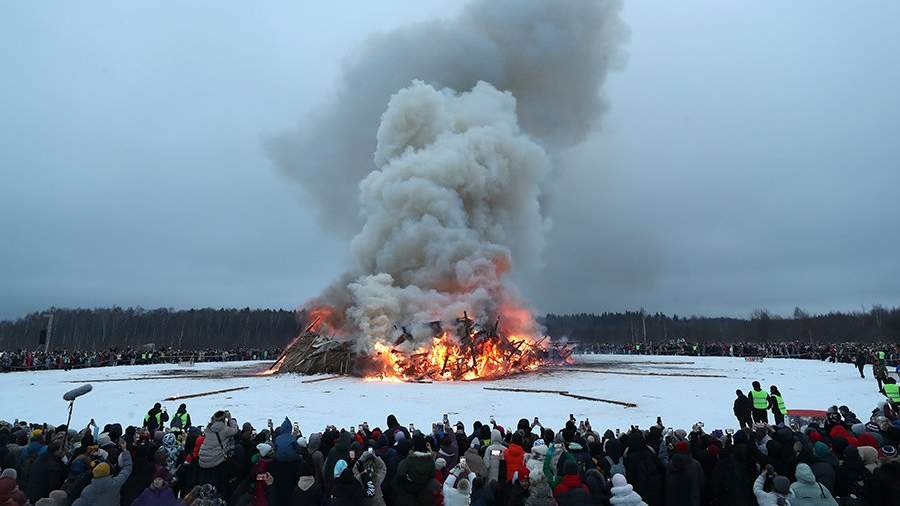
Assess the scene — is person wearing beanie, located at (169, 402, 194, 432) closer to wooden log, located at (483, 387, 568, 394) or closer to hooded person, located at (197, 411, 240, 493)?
hooded person, located at (197, 411, 240, 493)

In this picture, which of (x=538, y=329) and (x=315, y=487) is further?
(x=538, y=329)

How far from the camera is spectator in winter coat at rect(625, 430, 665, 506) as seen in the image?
5598mm

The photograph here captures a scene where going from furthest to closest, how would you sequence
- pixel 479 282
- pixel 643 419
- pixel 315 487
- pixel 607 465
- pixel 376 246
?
pixel 376 246, pixel 479 282, pixel 643 419, pixel 607 465, pixel 315 487

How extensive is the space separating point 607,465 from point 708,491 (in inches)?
44.2

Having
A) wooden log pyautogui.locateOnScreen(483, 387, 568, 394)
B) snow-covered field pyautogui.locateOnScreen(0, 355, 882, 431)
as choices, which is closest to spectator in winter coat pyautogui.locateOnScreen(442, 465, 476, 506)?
snow-covered field pyautogui.locateOnScreen(0, 355, 882, 431)

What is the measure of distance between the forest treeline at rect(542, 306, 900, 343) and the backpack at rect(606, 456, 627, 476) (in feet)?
269

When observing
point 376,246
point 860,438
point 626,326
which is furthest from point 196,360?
point 626,326

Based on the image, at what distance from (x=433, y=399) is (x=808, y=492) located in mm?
13557

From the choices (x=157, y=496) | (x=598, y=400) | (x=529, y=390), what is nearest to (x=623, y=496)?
(x=157, y=496)

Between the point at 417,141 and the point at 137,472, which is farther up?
the point at 417,141

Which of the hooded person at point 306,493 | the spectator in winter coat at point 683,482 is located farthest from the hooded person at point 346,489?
the spectator in winter coat at point 683,482

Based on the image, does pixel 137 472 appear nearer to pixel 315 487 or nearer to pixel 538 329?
pixel 315 487

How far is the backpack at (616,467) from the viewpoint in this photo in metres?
5.92

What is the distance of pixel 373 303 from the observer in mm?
28484
